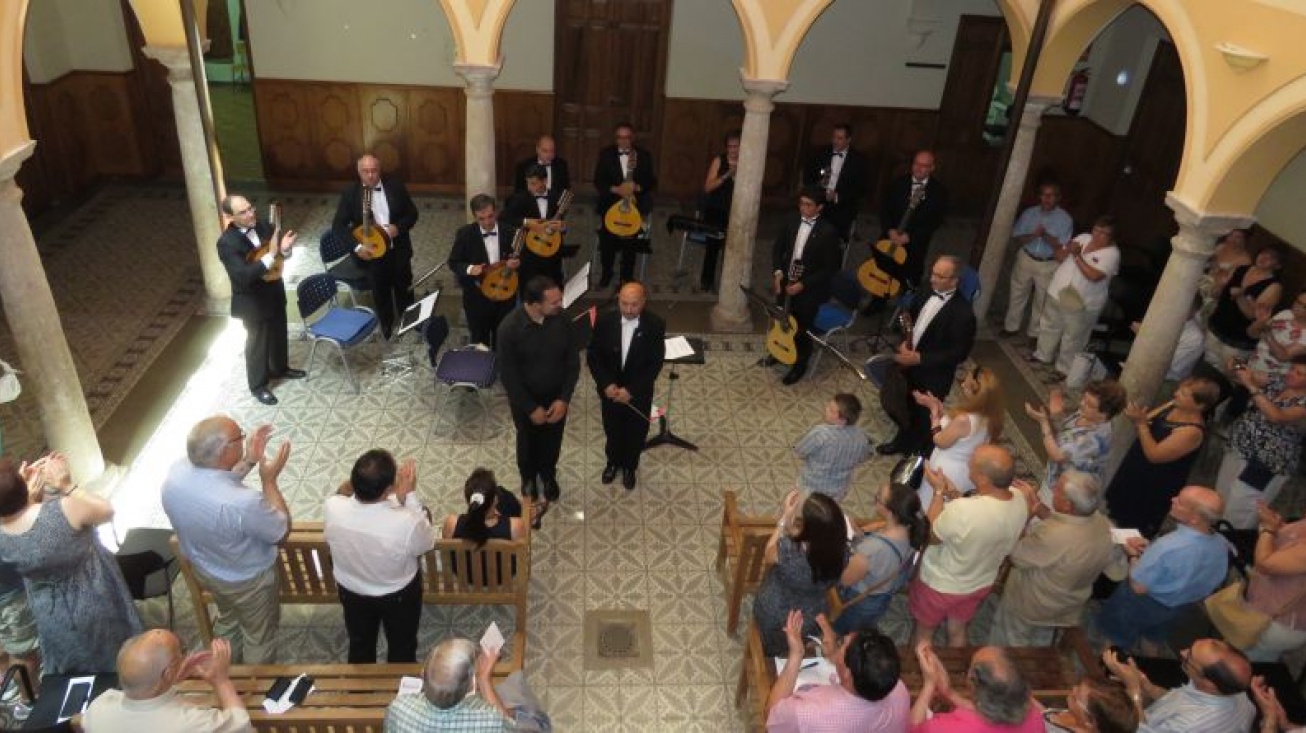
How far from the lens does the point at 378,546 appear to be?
4.98 m

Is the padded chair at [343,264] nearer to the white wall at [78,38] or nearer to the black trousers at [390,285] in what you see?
the black trousers at [390,285]

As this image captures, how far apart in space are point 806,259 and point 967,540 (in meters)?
4.12

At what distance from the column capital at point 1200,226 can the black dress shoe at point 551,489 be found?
17.9ft

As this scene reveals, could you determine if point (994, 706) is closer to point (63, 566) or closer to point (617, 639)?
point (617, 639)

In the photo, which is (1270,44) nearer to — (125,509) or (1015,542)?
(1015,542)

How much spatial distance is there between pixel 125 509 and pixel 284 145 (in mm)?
7379

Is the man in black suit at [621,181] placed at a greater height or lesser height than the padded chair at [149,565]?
greater

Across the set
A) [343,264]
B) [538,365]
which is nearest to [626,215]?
[343,264]

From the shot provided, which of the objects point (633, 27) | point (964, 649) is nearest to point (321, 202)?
point (633, 27)

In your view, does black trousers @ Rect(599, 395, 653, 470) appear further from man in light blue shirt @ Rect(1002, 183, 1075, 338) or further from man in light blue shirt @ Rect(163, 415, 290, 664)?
man in light blue shirt @ Rect(1002, 183, 1075, 338)

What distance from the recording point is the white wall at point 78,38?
11828mm

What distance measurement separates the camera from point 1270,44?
659 cm

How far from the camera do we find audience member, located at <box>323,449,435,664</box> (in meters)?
4.87

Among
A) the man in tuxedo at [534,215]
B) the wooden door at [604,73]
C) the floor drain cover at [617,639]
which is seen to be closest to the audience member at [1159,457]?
the floor drain cover at [617,639]
